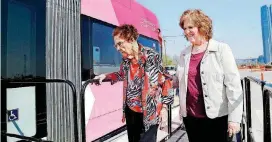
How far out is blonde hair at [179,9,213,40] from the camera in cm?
217

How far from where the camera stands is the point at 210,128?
224 centimetres

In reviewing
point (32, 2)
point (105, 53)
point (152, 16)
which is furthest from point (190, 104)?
point (152, 16)

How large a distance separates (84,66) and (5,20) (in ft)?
5.29

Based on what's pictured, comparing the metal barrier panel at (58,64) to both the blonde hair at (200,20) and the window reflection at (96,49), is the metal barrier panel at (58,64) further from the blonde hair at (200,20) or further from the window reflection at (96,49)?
the blonde hair at (200,20)

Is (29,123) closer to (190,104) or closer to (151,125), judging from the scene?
(151,125)

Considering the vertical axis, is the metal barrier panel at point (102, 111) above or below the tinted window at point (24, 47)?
below

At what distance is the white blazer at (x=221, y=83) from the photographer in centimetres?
211

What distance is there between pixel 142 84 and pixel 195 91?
15.7 inches

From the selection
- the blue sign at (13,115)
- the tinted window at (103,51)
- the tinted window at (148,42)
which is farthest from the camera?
the tinted window at (148,42)

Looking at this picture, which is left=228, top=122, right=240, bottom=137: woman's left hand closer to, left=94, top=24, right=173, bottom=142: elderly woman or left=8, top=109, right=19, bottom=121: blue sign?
left=94, top=24, right=173, bottom=142: elderly woman

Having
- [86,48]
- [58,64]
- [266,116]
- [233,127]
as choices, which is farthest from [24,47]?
[266,116]

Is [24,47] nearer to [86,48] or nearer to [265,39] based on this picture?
[86,48]

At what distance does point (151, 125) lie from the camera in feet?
7.36

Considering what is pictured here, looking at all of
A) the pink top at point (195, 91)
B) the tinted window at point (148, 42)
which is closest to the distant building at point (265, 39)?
the tinted window at point (148, 42)
